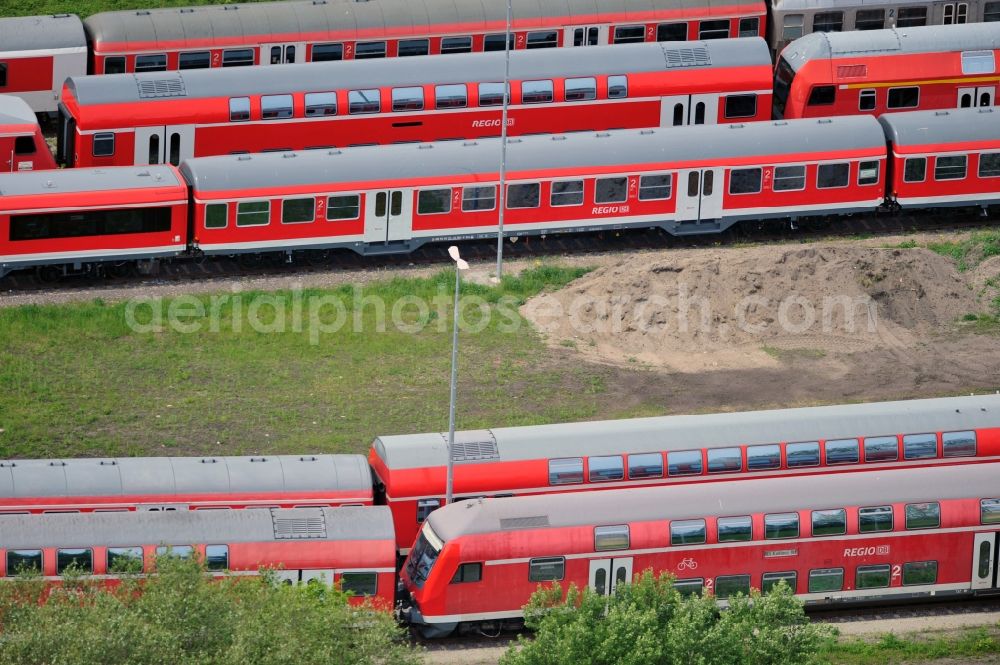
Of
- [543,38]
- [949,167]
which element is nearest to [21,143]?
[543,38]

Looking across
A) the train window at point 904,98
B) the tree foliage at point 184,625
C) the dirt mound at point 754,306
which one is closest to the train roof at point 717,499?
the tree foliage at point 184,625

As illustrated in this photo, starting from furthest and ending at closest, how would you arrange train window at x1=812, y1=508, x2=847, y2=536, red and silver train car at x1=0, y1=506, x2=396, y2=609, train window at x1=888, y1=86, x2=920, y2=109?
train window at x1=888, y1=86, x2=920, y2=109
train window at x1=812, y1=508, x2=847, y2=536
red and silver train car at x1=0, y1=506, x2=396, y2=609

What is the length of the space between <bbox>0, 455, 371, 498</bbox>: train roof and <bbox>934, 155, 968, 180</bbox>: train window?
28.3m

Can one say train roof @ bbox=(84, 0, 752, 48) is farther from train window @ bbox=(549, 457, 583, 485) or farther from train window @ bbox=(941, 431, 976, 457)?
train window @ bbox=(941, 431, 976, 457)

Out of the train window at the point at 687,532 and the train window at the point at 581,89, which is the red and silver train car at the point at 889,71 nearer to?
the train window at the point at 581,89

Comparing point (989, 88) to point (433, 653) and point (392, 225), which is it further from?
point (433, 653)

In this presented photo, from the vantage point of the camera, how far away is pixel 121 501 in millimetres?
59062

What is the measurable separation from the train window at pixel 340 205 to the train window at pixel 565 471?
17971mm

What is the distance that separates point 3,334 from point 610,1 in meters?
28.4

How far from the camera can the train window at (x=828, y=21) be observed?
89.9m

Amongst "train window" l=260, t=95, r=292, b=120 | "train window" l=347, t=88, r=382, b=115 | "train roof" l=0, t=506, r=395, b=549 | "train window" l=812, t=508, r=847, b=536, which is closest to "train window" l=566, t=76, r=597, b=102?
"train window" l=347, t=88, r=382, b=115

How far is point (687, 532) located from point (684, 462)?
3.49 metres

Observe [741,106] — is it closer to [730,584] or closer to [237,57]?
[237,57]

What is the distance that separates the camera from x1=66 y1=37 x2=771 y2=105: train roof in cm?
8075
